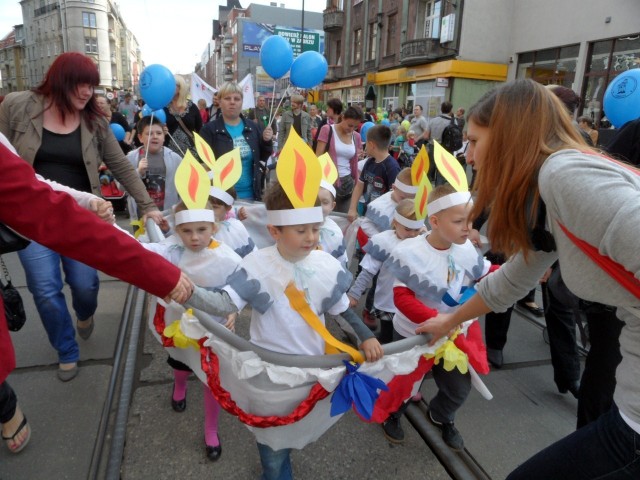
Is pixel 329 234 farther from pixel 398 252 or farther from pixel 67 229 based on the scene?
pixel 67 229

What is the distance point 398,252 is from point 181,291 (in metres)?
1.27

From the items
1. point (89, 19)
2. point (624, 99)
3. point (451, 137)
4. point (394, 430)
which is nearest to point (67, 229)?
point (394, 430)

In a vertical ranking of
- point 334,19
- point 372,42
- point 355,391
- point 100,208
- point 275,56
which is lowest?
point 355,391

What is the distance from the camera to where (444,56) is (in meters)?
20.5

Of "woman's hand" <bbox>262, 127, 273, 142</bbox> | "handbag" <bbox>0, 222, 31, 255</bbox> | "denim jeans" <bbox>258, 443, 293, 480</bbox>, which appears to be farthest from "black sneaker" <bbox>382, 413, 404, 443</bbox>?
"woman's hand" <bbox>262, 127, 273, 142</bbox>

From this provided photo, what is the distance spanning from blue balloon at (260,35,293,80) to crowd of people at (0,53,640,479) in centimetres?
223

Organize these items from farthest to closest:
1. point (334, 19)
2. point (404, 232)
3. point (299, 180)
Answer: point (334, 19)
point (404, 232)
point (299, 180)

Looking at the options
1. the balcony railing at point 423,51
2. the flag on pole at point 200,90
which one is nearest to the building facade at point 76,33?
the balcony railing at point 423,51

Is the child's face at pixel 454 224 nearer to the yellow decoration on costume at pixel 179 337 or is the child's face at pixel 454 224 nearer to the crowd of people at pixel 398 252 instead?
the crowd of people at pixel 398 252

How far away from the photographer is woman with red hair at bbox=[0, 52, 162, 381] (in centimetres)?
271

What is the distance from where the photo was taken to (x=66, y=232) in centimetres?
143

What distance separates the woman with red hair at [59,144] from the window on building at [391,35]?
25.4 m

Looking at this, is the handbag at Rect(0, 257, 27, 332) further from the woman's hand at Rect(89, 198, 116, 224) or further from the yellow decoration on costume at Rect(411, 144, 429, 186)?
the yellow decoration on costume at Rect(411, 144, 429, 186)

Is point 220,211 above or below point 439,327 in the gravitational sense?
above
